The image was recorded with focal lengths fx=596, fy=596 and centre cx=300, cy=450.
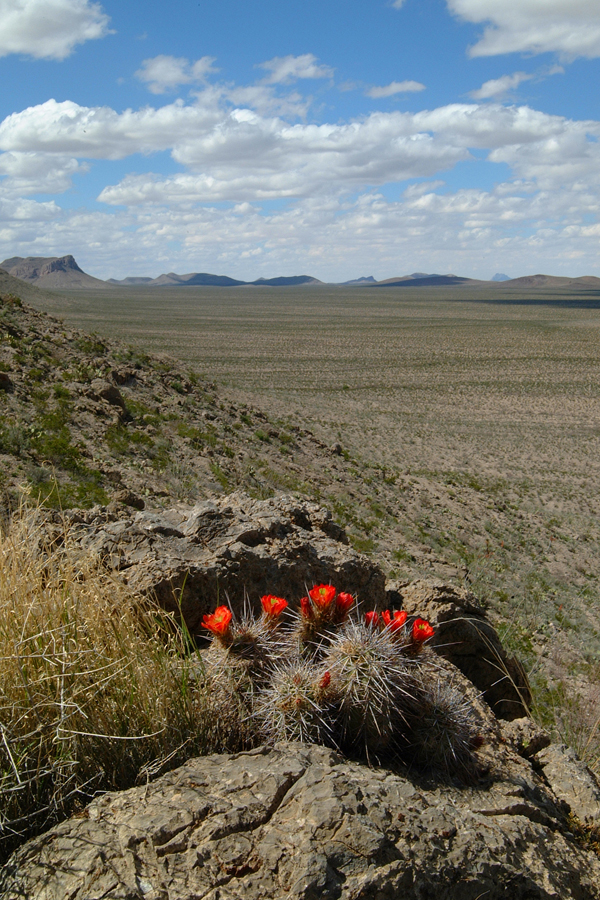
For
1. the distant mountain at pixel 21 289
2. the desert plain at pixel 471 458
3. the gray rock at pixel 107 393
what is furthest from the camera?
the distant mountain at pixel 21 289

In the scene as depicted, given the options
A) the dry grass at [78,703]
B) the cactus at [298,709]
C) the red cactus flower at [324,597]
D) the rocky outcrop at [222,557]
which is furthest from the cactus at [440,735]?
the rocky outcrop at [222,557]

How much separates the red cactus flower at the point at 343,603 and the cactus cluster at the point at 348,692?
0.05ft

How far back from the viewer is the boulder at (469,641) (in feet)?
14.3

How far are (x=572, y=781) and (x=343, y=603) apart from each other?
1457 millimetres

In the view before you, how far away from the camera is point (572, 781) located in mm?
2953

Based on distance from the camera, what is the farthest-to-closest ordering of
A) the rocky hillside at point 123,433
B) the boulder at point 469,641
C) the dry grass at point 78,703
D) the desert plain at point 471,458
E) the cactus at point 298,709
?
the desert plain at point 471,458 → the rocky hillside at point 123,433 → the boulder at point 469,641 → the cactus at point 298,709 → the dry grass at point 78,703

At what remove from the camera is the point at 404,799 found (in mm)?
2184

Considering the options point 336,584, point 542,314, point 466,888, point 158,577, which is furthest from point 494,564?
point 542,314

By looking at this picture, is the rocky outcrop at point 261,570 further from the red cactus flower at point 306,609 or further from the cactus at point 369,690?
the cactus at point 369,690

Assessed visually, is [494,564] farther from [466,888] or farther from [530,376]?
[530,376]

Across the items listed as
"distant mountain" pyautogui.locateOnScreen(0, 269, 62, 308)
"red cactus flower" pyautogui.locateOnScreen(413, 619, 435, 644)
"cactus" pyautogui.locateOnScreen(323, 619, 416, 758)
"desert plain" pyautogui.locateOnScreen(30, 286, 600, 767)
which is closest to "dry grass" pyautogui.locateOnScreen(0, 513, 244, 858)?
"cactus" pyautogui.locateOnScreen(323, 619, 416, 758)

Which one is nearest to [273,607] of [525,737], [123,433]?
[525,737]

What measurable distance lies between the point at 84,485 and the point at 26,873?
7.92 meters

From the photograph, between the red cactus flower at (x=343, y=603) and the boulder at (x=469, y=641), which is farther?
the boulder at (x=469, y=641)
